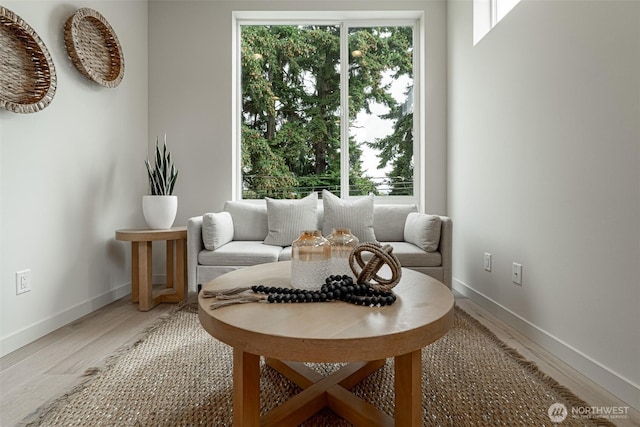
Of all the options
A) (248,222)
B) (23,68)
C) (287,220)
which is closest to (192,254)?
(248,222)

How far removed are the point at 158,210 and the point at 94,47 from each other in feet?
4.04

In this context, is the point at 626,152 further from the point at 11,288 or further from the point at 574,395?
the point at 11,288

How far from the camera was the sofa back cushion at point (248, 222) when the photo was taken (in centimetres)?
293

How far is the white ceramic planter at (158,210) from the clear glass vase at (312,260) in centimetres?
179

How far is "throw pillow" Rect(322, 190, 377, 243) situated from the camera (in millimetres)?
2787

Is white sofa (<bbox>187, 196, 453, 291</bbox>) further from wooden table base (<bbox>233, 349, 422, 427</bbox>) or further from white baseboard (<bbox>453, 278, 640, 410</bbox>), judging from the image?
wooden table base (<bbox>233, 349, 422, 427</bbox>)

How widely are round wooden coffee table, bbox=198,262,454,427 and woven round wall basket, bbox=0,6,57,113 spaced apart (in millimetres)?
1575

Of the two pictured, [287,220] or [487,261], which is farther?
[287,220]

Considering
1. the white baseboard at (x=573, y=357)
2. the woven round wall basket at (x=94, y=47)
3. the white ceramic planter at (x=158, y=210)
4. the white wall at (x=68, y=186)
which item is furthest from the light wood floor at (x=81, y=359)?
the woven round wall basket at (x=94, y=47)

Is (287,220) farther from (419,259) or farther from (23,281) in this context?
(23,281)

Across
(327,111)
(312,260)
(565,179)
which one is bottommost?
(312,260)

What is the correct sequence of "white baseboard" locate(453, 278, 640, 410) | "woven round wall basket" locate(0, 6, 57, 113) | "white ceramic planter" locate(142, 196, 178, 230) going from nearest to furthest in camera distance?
"white baseboard" locate(453, 278, 640, 410) → "woven round wall basket" locate(0, 6, 57, 113) → "white ceramic planter" locate(142, 196, 178, 230)

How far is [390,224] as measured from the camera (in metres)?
2.93

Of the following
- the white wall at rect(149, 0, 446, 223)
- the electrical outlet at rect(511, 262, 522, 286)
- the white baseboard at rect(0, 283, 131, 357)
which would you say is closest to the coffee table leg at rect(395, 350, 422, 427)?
the electrical outlet at rect(511, 262, 522, 286)
